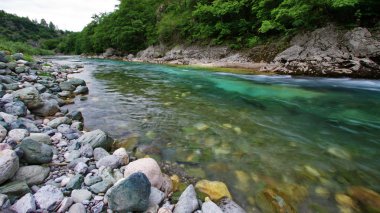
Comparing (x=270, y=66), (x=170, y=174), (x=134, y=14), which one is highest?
(x=134, y=14)

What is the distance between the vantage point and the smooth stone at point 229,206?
2.48 metres

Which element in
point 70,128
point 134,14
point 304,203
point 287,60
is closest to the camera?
point 304,203

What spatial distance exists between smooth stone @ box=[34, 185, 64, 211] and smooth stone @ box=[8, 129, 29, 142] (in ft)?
4.80

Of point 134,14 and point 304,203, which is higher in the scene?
point 134,14

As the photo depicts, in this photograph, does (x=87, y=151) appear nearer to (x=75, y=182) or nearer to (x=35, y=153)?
(x=35, y=153)

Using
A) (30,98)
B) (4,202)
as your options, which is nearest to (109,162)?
(4,202)

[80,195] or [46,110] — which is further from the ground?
[46,110]

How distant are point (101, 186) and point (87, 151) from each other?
38.3 inches

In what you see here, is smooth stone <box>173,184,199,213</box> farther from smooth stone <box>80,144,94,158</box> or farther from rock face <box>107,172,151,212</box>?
smooth stone <box>80,144,94,158</box>

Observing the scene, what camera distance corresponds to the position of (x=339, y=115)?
249 inches

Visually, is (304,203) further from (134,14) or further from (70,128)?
(134,14)

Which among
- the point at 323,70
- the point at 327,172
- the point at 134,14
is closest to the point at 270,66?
the point at 323,70

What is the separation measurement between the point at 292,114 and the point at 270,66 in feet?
33.9

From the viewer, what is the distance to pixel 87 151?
335 centimetres
